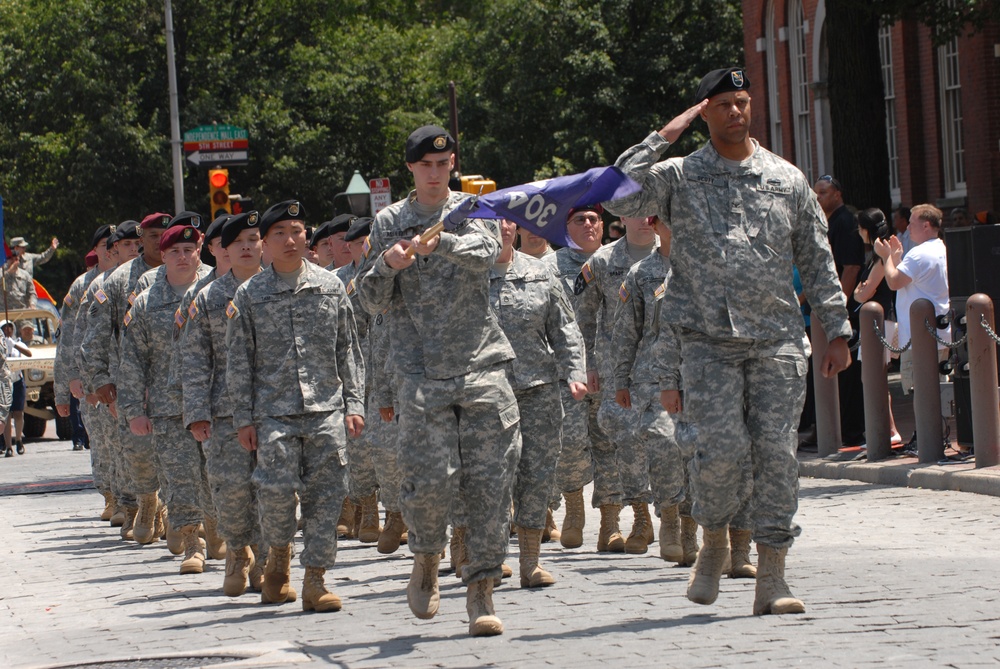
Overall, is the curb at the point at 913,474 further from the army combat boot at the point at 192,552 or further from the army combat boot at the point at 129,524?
the army combat boot at the point at 129,524

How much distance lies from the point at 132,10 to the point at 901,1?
28.1 metres

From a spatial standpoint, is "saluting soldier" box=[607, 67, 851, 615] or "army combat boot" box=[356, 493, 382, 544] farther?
"army combat boot" box=[356, 493, 382, 544]

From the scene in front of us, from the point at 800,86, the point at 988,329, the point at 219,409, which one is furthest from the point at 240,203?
the point at 800,86

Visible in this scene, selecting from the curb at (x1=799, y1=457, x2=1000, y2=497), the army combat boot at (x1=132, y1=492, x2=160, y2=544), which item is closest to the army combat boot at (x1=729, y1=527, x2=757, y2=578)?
the curb at (x1=799, y1=457, x2=1000, y2=497)

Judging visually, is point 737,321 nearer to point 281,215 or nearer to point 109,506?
point 281,215

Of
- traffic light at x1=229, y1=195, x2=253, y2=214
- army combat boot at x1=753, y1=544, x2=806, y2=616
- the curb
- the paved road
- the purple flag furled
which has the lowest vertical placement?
the paved road

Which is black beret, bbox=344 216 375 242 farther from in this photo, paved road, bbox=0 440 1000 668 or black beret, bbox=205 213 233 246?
paved road, bbox=0 440 1000 668

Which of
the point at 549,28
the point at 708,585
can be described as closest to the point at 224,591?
the point at 708,585

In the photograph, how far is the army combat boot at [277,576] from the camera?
8797mm

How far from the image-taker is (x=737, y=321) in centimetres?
725

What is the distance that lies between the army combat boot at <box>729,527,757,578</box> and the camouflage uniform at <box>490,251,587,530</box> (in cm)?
98

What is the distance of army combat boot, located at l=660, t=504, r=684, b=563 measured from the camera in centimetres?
950

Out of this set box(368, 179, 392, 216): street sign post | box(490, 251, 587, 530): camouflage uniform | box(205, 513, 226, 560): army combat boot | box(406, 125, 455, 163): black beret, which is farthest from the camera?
box(368, 179, 392, 216): street sign post

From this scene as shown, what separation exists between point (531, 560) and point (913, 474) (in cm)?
509
